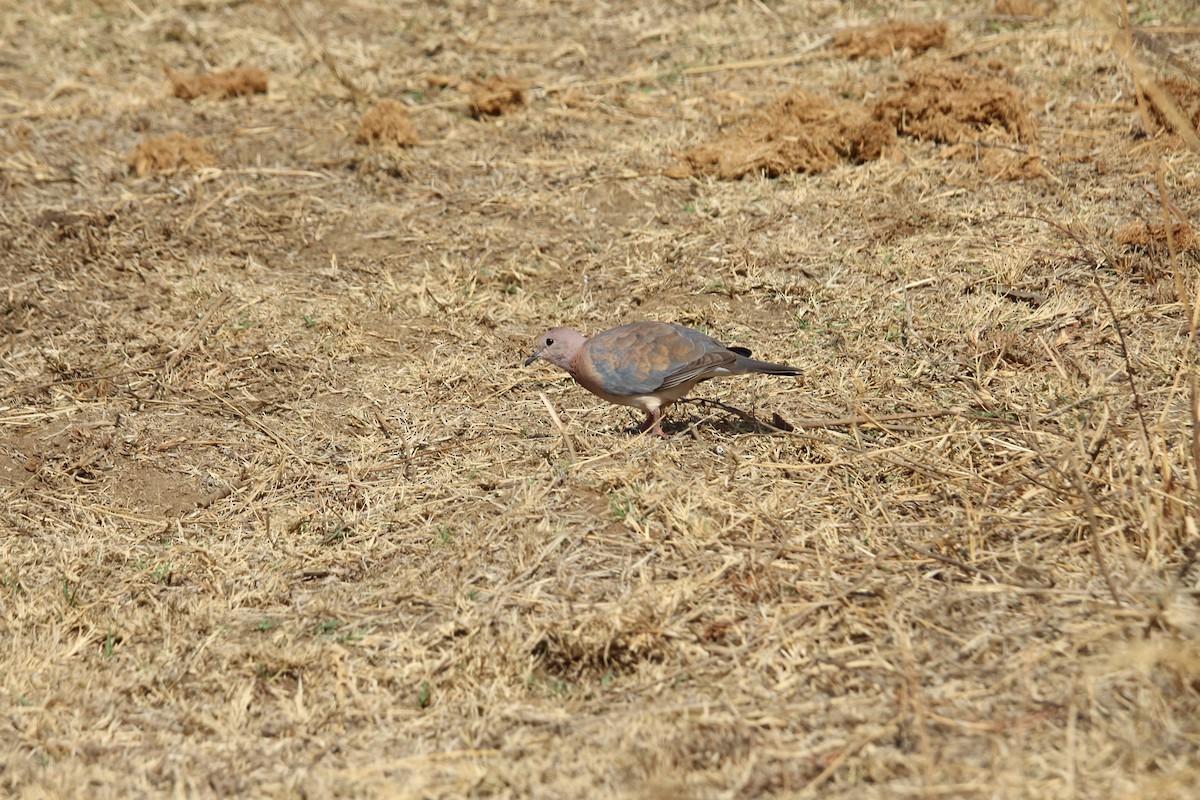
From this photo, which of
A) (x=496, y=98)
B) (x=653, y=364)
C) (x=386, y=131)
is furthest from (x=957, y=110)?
(x=386, y=131)

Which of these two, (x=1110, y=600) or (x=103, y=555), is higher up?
(x=1110, y=600)

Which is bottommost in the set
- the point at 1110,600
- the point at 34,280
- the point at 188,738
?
the point at 34,280

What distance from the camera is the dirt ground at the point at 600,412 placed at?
12.1ft

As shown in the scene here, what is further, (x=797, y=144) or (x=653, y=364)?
(x=797, y=144)

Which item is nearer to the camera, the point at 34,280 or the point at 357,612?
the point at 357,612

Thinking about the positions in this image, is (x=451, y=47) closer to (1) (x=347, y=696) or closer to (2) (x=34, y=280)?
(2) (x=34, y=280)

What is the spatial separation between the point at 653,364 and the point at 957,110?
375 cm

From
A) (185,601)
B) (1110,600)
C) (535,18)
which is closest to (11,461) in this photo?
(185,601)

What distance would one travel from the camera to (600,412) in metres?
5.85

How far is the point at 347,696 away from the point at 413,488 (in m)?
1.24

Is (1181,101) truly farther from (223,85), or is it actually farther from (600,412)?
(223,85)

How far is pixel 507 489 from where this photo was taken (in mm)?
4953

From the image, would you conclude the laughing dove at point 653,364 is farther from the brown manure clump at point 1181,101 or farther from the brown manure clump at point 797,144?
the brown manure clump at point 1181,101

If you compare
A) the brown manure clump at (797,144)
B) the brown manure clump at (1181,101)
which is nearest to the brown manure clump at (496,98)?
the brown manure clump at (797,144)
